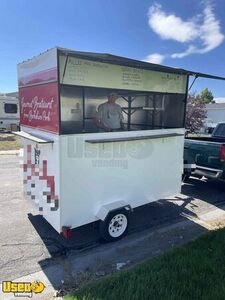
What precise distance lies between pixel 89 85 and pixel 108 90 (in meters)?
0.42

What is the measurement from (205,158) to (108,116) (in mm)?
3184

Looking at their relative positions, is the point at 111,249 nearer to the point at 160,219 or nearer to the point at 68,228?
the point at 68,228

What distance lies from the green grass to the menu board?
249 cm

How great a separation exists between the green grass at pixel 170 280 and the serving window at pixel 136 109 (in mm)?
2224

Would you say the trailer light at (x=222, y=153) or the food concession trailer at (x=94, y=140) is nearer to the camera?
the food concession trailer at (x=94, y=140)

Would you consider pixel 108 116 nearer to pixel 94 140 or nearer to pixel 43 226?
pixel 94 140

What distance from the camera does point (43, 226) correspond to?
4.33 m

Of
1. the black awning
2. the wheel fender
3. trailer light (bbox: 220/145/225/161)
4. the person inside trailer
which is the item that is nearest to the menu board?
the black awning

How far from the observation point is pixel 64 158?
3.39m

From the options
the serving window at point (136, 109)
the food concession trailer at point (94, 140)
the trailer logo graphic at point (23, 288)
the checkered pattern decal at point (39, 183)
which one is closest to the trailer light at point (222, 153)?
the food concession trailer at point (94, 140)

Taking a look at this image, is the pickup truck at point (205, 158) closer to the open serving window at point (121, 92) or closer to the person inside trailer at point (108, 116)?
the open serving window at point (121, 92)

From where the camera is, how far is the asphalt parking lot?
11.2 feet

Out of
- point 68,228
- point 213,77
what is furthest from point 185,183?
point 68,228

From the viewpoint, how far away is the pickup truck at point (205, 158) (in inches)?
235
